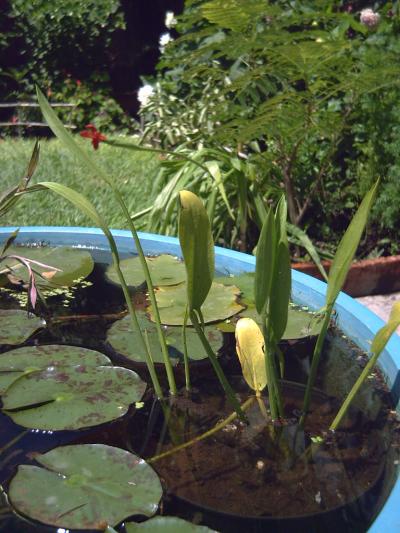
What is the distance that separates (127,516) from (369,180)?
220 cm

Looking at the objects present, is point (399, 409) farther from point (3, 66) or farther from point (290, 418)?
point (3, 66)

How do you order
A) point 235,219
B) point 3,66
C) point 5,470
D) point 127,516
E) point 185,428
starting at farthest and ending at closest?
point 3,66 < point 235,219 < point 185,428 < point 5,470 < point 127,516

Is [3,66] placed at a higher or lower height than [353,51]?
lower

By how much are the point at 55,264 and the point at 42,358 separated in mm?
535

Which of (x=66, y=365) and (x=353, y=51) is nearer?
(x=66, y=365)

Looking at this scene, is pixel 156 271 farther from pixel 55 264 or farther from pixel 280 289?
pixel 280 289

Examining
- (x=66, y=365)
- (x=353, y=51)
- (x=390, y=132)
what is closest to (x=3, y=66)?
(x=353, y=51)

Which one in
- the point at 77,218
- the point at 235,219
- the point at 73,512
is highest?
the point at 73,512

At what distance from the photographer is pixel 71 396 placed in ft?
3.95

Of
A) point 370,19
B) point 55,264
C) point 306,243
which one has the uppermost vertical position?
point 370,19

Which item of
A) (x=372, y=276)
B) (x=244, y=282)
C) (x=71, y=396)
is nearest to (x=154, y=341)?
(x=71, y=396)

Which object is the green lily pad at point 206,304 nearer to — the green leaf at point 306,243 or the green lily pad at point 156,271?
the green lily pad at point 156,271

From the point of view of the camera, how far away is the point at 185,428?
1.16m

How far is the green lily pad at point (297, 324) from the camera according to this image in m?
1.49
